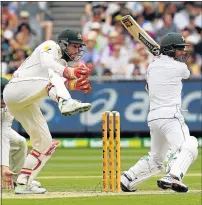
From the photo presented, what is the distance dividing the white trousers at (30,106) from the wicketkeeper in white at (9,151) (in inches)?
15.0

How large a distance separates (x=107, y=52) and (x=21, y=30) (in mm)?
1944

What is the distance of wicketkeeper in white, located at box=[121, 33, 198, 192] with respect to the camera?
29.0 ft

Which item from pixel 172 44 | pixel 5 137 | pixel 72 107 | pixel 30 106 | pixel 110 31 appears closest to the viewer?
pixel 72 107

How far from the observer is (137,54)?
17.0 m

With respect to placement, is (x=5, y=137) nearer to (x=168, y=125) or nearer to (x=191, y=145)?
(x=168, y=125)

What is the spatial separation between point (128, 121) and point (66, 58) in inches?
292

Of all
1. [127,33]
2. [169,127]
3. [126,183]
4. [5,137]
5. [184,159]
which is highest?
[127,33]

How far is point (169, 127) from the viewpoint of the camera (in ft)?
29.4

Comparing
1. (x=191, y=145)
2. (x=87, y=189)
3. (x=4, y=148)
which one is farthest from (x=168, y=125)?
(x=4, y=148)

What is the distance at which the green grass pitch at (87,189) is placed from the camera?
8.19 m

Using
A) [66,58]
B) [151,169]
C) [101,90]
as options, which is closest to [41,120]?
[66,58]

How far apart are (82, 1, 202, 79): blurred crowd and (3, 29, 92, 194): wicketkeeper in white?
731 centimetres

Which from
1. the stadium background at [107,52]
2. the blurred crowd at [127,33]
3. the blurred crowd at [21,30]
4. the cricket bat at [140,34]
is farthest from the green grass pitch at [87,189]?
the blurred crowd at [21,30]

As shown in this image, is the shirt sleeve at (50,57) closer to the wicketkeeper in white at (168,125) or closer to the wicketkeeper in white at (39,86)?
the wicketkeeper in white at (39,86)
